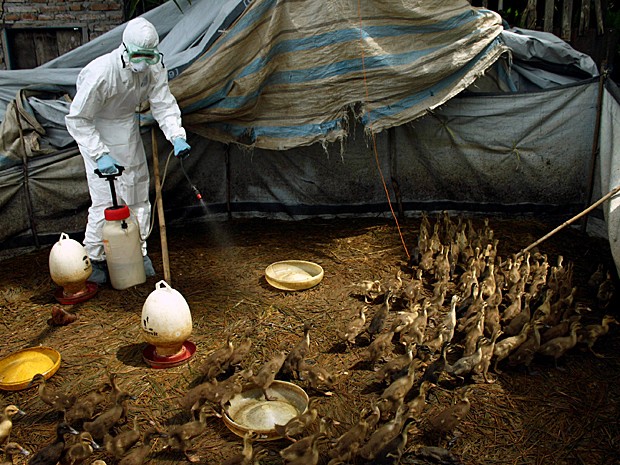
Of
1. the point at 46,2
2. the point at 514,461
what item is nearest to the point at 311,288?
the point at 514,461

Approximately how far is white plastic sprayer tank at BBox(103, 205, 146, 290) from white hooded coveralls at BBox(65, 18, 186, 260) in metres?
0.36

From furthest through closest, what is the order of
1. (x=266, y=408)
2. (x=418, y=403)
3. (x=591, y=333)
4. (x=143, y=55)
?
(x=143, y=55) → (x=591, y=333) → (x=266, y=408) → (x=418, y=403)

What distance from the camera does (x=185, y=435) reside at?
3695 millimetres

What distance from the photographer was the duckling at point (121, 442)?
362cm

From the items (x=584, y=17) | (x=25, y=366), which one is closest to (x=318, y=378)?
(x=25, y=366)

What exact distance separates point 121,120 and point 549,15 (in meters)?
6.70

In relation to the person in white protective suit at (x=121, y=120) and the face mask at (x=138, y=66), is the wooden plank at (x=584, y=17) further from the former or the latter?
the face mask at (x=138, y=66)

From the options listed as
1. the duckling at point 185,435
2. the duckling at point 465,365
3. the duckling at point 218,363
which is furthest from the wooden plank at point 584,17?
the duckling at point 185,435

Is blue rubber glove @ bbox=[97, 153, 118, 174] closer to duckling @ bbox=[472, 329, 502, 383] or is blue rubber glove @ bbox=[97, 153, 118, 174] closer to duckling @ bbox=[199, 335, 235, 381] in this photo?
duckling @ bbox=[199, 335, 235, 381]

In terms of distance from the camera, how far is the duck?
11.2 feet

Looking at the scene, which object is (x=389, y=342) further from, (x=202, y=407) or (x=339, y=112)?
(x=339, y=112)

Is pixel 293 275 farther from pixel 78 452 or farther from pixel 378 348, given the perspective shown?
pixel 78 452

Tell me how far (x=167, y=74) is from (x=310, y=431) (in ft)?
14.8

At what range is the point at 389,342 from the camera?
4734mm
